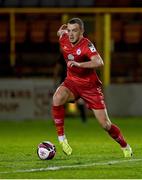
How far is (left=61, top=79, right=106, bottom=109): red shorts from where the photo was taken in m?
11.4

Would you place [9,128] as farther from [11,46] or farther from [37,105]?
[11,46]

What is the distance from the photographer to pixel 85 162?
10844 mm

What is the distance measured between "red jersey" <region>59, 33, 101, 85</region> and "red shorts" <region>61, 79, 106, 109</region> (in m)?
0.07

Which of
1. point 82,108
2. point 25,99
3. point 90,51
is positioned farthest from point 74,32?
point 25,99

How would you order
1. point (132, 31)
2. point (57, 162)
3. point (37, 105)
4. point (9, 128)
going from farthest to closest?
A: point (132, 31)
point (37, 105)
point (9, 128)
point (57, 162)

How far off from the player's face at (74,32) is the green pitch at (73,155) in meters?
1.72

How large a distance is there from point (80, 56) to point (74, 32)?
0.36 metres

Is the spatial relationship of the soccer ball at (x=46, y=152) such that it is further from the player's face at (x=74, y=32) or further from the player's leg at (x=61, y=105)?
the player's face at (x=74, y=32)

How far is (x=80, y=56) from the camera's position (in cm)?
1134

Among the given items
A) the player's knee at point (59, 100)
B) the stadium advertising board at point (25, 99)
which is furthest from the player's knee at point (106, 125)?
the stadium advertising board at point (25, 99)

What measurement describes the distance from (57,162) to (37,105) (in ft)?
32.1

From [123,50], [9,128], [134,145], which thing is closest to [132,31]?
[123,50]

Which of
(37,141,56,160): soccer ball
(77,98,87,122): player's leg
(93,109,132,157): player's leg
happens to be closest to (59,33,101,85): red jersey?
(93,109,132,157): player's leg

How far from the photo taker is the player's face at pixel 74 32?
442 inches
